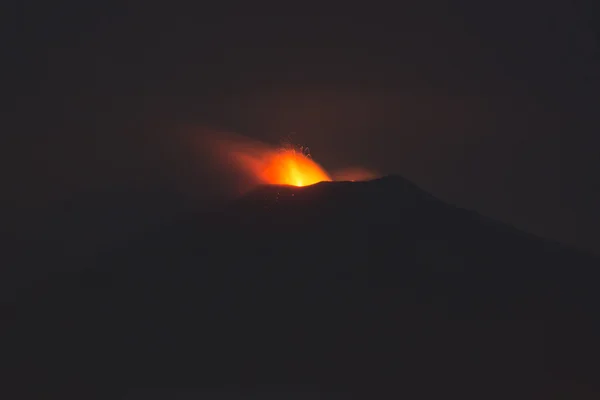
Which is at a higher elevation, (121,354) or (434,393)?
(121,354)

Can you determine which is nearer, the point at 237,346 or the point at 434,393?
the point at 434,393

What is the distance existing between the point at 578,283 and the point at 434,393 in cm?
1651

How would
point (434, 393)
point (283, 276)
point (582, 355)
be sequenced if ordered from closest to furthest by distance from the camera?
point (434, 393) → point (582, 355) → point (283, 276)

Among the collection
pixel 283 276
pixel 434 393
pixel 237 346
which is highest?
pixel 283 276

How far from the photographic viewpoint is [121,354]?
72688 mm

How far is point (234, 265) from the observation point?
7869 cm

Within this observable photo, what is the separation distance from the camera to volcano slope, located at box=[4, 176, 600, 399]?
2736 inches

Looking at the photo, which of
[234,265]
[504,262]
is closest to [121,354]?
[234,265]

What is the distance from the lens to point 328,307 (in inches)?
2926

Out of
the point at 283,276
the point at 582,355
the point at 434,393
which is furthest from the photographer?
the point at 283,276

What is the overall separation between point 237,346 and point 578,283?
23.0 m

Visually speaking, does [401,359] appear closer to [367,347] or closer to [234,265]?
[367,347]

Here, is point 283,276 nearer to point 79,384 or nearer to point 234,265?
point 234,265

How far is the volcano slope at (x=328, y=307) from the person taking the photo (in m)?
69.5
